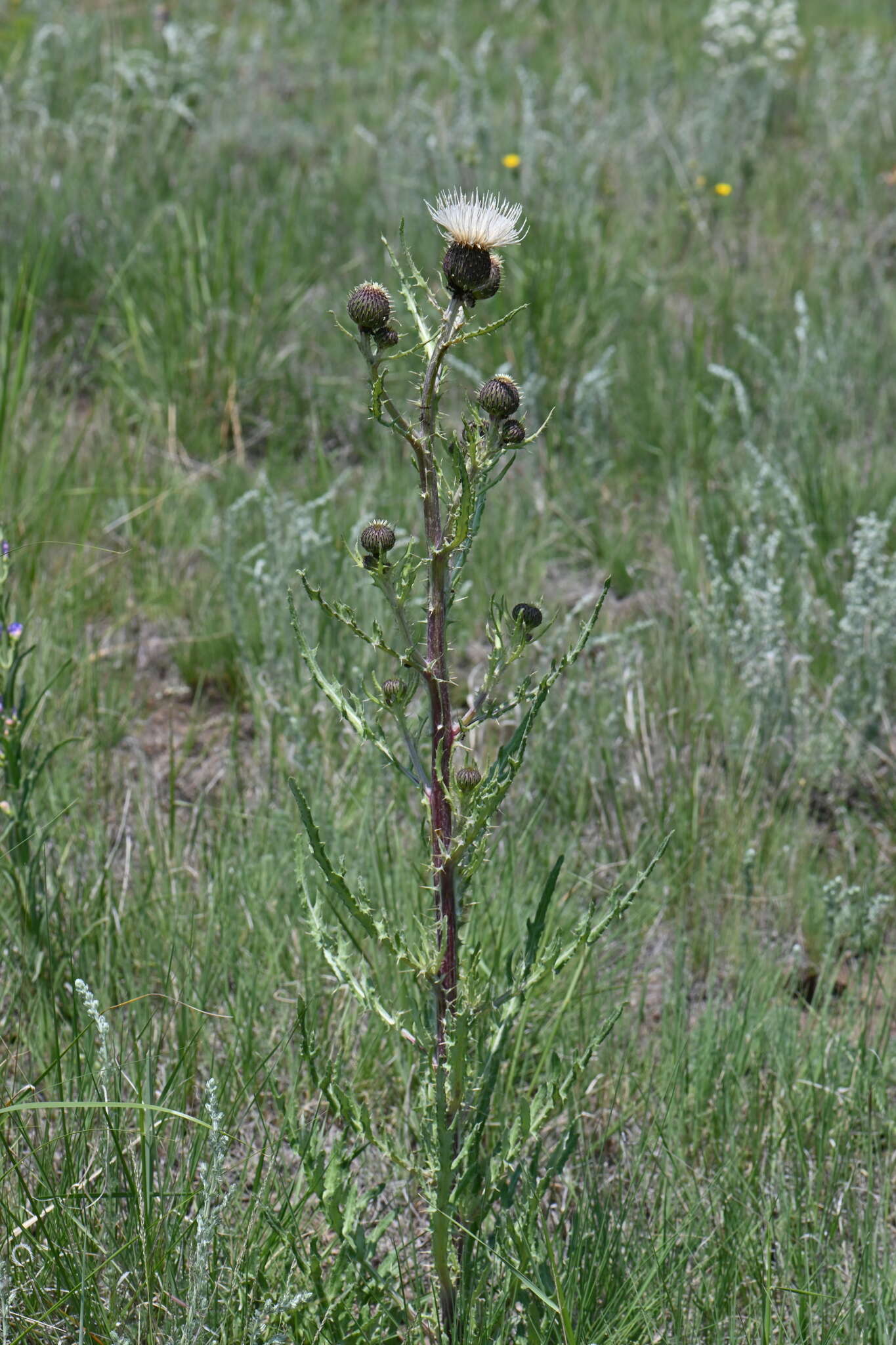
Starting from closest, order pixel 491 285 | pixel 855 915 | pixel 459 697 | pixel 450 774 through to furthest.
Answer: pixel 491 285 < pixel 450 774 < pixel 855 915 < pixel 459 697

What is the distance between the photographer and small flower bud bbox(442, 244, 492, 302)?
1.23 metres

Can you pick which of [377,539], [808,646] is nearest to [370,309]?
[377,539]

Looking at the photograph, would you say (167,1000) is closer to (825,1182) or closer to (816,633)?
(825,1182)

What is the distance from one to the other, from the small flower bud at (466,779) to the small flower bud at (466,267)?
527 mm

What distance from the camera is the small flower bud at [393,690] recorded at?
1.38 m

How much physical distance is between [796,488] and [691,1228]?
2.36 m

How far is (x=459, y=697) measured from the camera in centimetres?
294

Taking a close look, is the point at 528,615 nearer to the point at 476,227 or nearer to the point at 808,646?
the point at 476,227

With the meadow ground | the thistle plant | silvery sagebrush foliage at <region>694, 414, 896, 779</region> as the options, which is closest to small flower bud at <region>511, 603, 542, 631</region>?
the thistle plant

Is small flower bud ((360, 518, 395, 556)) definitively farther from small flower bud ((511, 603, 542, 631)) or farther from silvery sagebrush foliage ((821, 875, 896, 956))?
silvery sagebrush foliage ((821, 875, 896, 956))

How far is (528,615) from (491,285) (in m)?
0.37

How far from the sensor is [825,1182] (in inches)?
66.4

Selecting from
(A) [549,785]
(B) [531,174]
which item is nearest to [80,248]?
(B) [531,174]

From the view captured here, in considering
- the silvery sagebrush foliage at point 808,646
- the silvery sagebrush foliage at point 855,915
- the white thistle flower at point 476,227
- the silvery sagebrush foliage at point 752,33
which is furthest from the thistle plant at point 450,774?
the silvery sagebrush foliage at point 752,33
